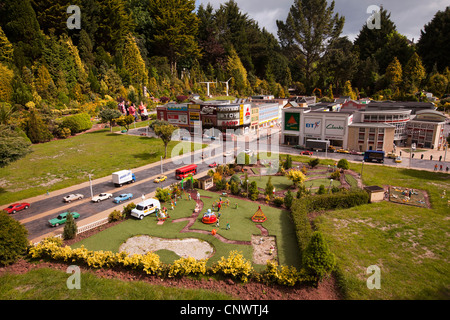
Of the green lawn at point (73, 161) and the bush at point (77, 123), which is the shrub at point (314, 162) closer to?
the green lawn at point (73, 161)

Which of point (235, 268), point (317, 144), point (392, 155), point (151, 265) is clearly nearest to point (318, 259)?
point (235, 268)

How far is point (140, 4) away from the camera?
116 meters

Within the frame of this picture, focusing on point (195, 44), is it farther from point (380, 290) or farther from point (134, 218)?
point (380, 290)

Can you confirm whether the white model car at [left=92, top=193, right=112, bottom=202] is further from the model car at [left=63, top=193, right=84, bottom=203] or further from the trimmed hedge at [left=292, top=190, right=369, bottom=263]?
the trimmed hedge at [left=292, top=190, right=369, bottom=263]

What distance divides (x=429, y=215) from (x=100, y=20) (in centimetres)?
11063

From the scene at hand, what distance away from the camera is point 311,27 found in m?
125

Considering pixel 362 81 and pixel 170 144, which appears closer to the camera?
pixel 170 144

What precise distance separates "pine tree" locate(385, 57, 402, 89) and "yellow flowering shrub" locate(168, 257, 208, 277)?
127 metres

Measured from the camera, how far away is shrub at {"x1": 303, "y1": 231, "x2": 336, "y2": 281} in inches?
774

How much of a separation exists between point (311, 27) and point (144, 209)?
125684 millimetres

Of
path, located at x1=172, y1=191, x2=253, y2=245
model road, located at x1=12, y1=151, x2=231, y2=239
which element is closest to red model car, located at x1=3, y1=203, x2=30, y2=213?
model road, located at x1=12, y1=151, x2=231, y2=239

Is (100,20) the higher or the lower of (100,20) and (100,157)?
the higher

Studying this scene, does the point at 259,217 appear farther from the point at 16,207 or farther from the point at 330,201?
the point at 16,207
